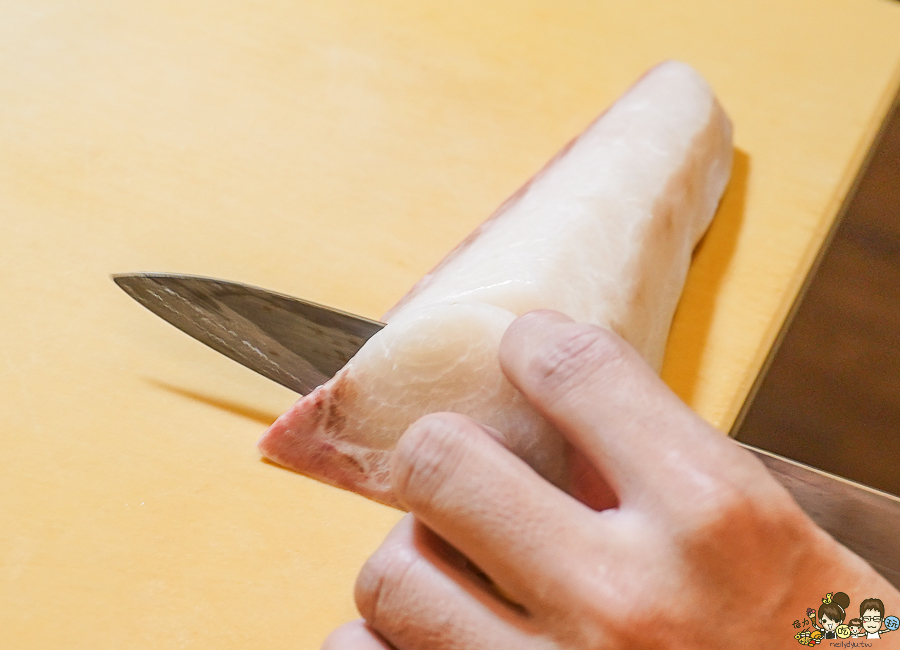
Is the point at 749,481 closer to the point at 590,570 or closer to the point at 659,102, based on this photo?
the point at 590,570

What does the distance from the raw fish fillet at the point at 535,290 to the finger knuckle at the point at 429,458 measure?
7.9 inches

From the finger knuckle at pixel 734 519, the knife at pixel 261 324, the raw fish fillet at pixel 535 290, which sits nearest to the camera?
the finger knuckle at pixel 734 519

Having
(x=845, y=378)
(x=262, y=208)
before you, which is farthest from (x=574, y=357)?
(x=845, y=378)

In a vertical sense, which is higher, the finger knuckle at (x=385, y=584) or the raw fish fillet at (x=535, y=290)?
the raw fish fillet at (x=535, y=290)

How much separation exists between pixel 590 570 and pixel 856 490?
474 millimetres

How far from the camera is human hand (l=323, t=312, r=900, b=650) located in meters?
0.71

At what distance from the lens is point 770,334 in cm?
136

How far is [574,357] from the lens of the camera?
0.81 meters

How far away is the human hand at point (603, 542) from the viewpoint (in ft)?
2.35

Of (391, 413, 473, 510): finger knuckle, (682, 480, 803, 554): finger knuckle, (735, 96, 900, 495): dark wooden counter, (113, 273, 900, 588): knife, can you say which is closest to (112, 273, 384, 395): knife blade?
(113, 273, 900, 588): knife

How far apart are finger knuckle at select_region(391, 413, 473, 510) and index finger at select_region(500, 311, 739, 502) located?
0.11 m

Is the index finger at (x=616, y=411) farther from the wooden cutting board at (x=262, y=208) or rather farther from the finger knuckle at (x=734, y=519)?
the wooden cutting board at (x=262, y=208)

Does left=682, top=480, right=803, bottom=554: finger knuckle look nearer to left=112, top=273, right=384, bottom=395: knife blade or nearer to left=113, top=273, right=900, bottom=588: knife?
left=113, top=273, right=900, bottom=588: knife

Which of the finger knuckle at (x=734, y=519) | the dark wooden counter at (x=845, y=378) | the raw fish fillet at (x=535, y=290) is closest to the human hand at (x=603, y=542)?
the finger knuckle at (x=734, y=519)
